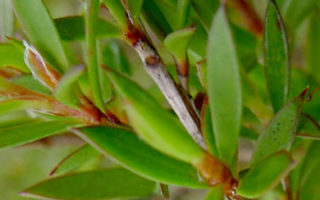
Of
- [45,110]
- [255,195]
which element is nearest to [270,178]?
[255,195]

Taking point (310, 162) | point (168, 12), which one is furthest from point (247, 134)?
point (168, 12)

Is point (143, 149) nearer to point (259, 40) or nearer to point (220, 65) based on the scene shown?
point (220, 65)

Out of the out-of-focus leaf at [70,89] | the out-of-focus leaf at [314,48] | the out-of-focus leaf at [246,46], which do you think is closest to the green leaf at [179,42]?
the out-of-focus leaf at [70,89]

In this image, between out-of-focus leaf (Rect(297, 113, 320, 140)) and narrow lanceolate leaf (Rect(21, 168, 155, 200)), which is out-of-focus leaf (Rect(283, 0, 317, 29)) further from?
narrow lanceolate leaf (Rect(21, 168, 155, 200))

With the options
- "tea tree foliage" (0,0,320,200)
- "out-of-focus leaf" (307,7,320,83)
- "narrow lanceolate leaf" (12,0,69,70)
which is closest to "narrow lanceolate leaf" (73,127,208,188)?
"tea tree foliage" (0,0,320,200)

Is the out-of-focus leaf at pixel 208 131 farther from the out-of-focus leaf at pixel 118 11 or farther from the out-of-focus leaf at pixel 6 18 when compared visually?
Answer: the out-of-focus leaf at pixel 6 18

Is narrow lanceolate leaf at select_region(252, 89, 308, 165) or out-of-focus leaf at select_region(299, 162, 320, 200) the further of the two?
out-of-focus leaf at select_region(299, 162, 320, 200)
